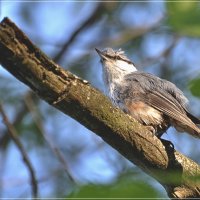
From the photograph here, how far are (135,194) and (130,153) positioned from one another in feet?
6.11

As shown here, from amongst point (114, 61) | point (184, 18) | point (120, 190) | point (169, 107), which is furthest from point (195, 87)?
point (114, 61)

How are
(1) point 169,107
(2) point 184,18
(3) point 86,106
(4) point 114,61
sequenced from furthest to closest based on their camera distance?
(4) point 114,61 < (1) point 169,107 < (3) point 86,106 < (2) point 184,18

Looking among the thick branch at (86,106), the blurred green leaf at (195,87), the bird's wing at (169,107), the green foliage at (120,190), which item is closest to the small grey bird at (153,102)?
the bird's wing at (169,107)

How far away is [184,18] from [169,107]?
3408 millimetres

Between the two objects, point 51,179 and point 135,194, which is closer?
point 135,194

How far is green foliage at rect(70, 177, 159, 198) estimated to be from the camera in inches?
44.4

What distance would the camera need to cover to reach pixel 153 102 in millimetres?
4715

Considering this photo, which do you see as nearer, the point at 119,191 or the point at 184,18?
the point at 119,191

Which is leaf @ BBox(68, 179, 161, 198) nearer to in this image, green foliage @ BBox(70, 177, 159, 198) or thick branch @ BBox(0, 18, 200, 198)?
green foliage @ BBox(70, 177, 159, 198)

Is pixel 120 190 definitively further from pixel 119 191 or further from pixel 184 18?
pixel 184 18

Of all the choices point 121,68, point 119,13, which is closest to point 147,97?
point 121,68

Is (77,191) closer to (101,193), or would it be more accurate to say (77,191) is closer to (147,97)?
(101,193)

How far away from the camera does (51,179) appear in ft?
21.7

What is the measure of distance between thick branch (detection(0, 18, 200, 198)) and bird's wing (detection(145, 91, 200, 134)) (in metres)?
1.07
